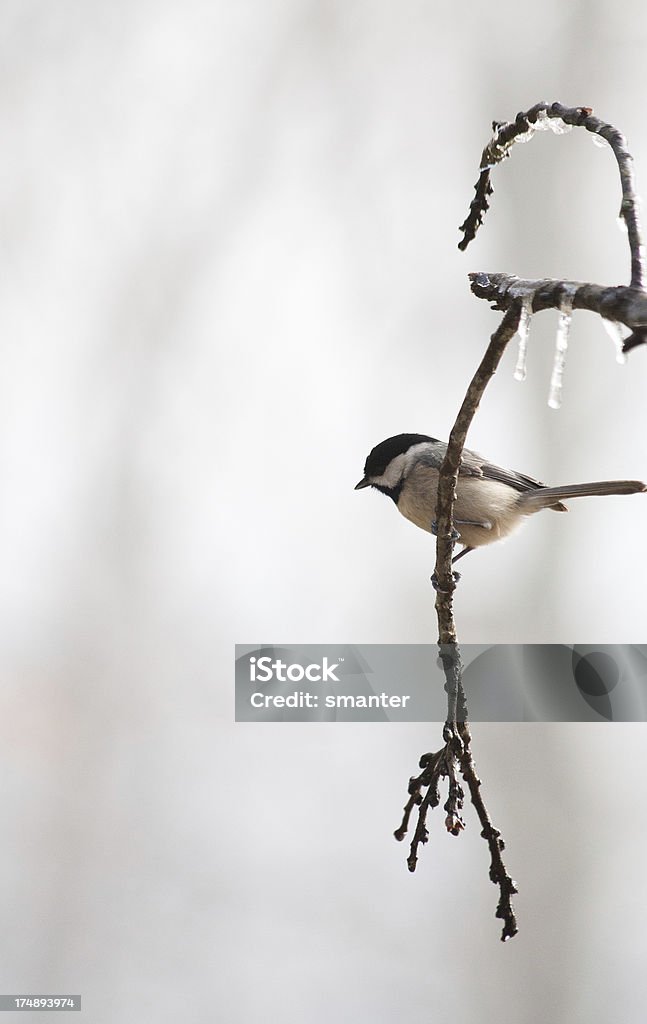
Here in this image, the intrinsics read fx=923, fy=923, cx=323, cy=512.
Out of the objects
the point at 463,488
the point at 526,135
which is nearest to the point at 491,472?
the point at 463,488

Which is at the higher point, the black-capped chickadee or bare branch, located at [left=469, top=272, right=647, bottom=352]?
the black-capped chickadee

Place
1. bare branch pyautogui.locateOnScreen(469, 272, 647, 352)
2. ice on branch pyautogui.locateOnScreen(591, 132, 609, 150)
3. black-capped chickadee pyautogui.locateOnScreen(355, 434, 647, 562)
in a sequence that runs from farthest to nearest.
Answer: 1. black-capped chickadee pyautogui.locateOnScreen(355, 434, 647, 562)
2. ice on branch pyautogui.locateOnScreen(591, 132, 609, 150)
3. bare branch pyautogui.locateOnScreen(469, 272, 647, 352)

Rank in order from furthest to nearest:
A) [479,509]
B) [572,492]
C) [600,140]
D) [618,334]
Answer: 1. [479,509]
2. [572,492]
3. [600,140]
4. [618,334]

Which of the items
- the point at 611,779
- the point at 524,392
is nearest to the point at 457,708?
the point at 524,392

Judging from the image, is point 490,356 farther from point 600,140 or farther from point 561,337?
point 600,140

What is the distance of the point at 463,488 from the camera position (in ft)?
3.51

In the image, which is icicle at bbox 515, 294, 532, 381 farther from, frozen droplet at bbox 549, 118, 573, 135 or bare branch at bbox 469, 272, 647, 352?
frozen droplet at bbox 549, 118, 573, 135

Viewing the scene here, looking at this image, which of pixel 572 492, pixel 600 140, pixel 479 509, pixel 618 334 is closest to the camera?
pixel 618 334

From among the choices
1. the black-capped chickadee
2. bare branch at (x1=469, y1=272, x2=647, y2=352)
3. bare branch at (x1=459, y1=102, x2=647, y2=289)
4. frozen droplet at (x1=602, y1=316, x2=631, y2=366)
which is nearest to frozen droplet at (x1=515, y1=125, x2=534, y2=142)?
bare branch at (x1=459, y1=102, x2=647, y2=289)

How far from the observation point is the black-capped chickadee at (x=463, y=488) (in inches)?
40.6

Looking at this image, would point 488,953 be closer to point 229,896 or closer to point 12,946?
point 229,896

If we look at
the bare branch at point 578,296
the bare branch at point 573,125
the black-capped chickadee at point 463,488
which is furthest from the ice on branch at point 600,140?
the black-capped chickadee at point 463,488

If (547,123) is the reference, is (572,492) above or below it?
below

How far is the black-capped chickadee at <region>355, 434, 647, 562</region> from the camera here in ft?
3.39
